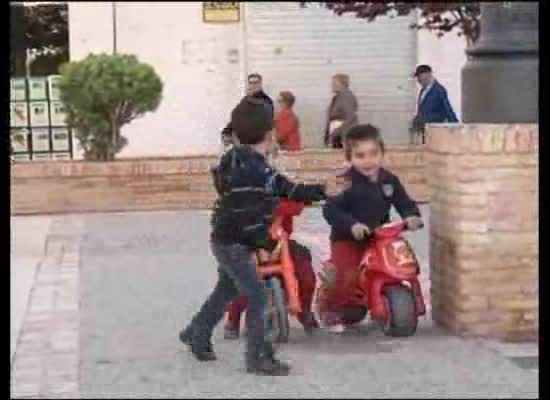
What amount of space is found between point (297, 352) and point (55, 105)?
8915 millimetres

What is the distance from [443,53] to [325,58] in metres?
2.36

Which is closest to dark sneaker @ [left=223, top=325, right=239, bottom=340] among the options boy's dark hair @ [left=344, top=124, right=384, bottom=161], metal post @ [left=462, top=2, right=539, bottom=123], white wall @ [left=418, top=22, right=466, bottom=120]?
boy's dark hair @ [left=344, top=124, right=384, bottom=161]

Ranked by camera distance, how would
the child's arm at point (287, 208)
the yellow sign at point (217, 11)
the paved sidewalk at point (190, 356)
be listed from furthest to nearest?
1. the yellow sign at point (217, 11)
2. the child's arm at point (287, 208)
3. the paved sidewalk at point (190, 356)

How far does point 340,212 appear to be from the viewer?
7.04 metres

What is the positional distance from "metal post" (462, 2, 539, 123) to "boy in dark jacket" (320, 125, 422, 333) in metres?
0.72

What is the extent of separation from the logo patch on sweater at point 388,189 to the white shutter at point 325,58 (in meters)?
3.95

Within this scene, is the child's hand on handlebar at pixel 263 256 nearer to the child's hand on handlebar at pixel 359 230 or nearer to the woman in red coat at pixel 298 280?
the woman in red coat at pixel 298 280

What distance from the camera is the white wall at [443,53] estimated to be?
15742 mm

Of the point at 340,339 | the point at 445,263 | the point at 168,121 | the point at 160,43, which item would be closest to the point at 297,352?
the point at 340,339

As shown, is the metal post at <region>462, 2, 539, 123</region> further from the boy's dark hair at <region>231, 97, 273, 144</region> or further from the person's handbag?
the person's handbag

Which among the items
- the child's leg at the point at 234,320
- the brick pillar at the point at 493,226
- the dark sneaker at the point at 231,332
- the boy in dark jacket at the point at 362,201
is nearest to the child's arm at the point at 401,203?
the boy in dark jacket at the point at 362,201

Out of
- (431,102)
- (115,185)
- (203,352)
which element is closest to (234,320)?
(203,352)

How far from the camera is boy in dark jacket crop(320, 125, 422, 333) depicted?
22.9ft

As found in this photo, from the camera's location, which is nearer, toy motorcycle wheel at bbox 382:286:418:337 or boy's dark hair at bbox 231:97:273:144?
boy's dark hair at bbox 231:97:273:144
